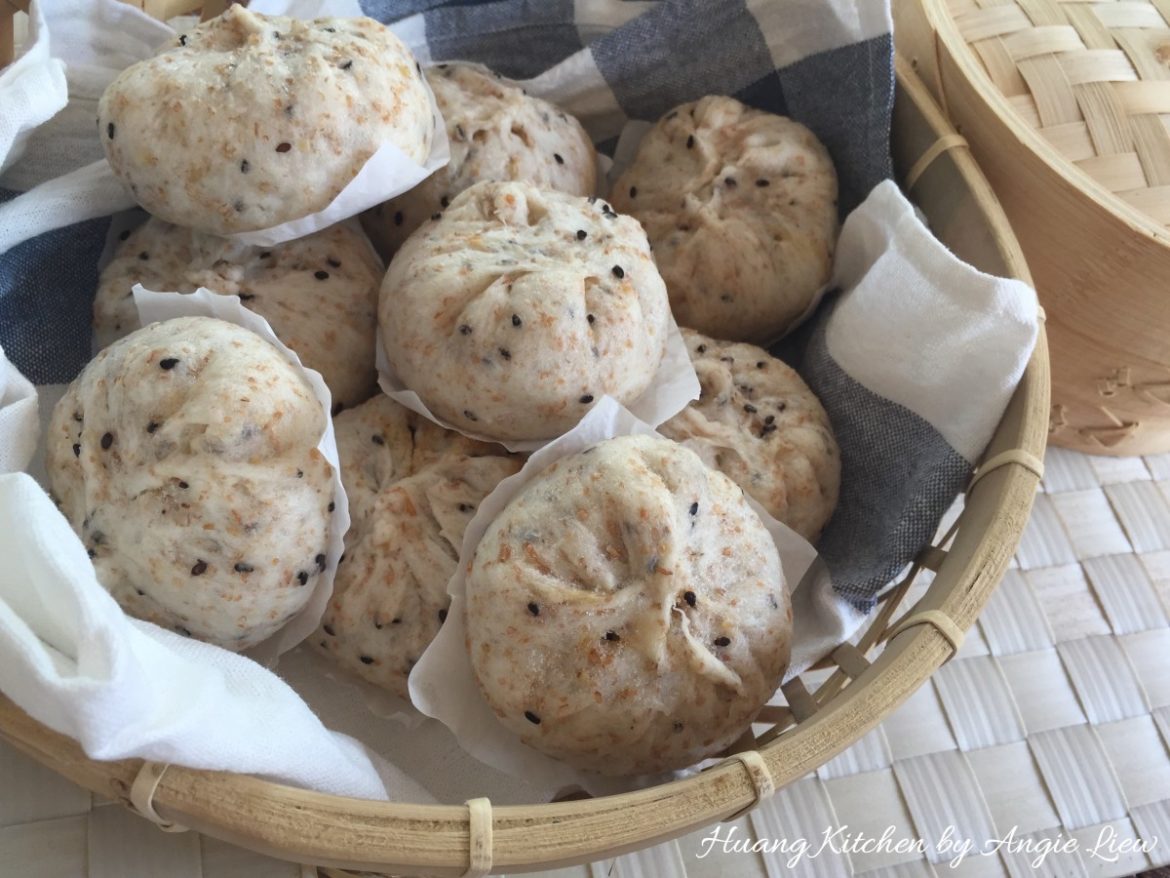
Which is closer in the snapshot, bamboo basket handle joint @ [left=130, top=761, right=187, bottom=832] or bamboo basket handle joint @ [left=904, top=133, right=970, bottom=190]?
bamboo basket handle joint @ [left=130, top=761, right=187, bottom=832]

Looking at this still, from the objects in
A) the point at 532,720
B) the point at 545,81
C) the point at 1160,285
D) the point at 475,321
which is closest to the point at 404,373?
the point at 475,321

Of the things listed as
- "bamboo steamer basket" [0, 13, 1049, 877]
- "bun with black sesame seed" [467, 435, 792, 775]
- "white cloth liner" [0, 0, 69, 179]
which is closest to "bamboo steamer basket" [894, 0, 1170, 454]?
"bamboo steamer basket" [0, 13, 1049, 877]

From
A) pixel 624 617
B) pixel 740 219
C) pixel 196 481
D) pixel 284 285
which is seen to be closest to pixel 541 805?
pixel 624 617

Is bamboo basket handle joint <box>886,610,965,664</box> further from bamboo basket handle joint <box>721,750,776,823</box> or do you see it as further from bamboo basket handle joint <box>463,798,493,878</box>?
bamboo basket handle joint <box>463,798,493,878</box>

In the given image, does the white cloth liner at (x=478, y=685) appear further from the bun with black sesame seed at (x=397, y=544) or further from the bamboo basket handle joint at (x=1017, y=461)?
the bamboo basket handle joint at (x=1017, y=461)

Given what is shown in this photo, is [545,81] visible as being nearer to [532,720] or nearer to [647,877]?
[532,720]
